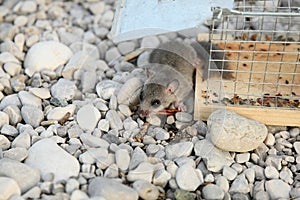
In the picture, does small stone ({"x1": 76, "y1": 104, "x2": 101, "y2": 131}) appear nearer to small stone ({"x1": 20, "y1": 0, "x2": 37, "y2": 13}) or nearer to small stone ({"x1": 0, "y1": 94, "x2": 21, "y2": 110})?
small stone ({"x1": 0, "y1": 94, "x2": 21, "y2": 110})

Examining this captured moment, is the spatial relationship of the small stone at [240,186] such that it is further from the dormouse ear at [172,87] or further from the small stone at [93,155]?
the dormouse ear at [172,87]

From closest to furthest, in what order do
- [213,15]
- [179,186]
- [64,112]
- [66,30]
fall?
[179,186] → [213,15] → [64,112] → [66,30]

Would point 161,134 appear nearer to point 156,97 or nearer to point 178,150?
point 178,150

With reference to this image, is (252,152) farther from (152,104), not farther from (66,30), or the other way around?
(66,30)

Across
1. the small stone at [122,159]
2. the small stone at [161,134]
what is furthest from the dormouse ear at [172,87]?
the small stone at [122,159]

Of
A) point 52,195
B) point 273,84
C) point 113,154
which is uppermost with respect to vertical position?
point 273,84

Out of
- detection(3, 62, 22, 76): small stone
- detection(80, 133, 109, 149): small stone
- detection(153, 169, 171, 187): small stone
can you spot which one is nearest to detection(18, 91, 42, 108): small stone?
detection(3, 62, 22, 76): small stone

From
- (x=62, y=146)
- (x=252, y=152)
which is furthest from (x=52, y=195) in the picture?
(x=252, y=152)
